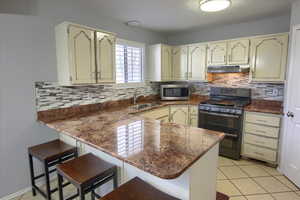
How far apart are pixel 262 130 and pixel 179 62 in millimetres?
2122

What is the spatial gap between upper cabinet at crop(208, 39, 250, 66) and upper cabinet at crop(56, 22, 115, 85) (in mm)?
1994

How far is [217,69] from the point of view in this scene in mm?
3336

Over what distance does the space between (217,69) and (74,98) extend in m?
2.60

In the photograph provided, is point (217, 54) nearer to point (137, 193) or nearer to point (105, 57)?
point (105, 57)

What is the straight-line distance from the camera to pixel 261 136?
283 cm

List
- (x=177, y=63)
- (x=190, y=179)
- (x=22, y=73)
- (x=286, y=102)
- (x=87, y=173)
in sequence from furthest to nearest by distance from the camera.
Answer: (x=177, y=63), (x=286, y=102), (x=22, y=73), (x=87, y=173), (x=190, y=179)

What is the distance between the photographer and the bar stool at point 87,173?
4.53ft

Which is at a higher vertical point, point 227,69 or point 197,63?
point 197,63

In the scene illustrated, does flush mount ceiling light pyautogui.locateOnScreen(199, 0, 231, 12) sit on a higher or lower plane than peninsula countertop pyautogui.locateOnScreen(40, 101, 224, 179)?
higher

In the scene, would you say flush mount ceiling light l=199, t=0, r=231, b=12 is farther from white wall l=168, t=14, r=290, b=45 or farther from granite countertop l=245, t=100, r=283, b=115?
granite countertop l=245, t=100, r=283, b=115

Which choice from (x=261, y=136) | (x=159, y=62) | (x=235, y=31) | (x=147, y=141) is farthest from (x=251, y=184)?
(x=235, y=31)

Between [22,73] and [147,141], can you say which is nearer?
[147,141]

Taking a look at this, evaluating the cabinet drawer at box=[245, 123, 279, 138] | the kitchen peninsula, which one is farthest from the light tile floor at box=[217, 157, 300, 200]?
the kitchen peninsula

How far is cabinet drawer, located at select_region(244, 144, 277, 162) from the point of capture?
2754 millimetres
